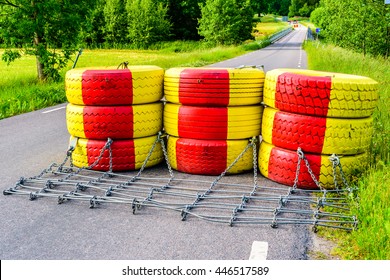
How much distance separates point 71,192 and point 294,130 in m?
2.50

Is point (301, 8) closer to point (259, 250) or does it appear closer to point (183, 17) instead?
point (183, 17)

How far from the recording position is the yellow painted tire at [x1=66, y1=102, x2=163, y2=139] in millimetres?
5426

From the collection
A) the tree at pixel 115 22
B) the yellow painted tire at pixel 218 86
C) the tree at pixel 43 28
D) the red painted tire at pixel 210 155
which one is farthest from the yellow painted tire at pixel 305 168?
the tree at pixel 115 22

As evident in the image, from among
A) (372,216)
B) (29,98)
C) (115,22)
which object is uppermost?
(372,216)

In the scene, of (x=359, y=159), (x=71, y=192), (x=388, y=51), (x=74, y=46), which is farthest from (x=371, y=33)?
(x=71, y=192)

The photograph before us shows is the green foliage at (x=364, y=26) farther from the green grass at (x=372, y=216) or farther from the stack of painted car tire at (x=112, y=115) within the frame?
the stack of painted car tire at (x=112, y=115)

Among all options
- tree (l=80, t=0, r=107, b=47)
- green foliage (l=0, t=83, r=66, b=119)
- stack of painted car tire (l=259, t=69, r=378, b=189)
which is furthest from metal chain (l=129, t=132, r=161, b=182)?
tree (l=80, t=0, r=107, b=47)

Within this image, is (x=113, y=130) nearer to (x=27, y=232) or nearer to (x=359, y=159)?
(x=27, y=232)

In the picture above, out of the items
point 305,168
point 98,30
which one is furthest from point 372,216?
point 98,30

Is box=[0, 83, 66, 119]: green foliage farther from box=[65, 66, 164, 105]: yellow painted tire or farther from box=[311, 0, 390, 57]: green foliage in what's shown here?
box=[311, 0, 390, 57]: green foliage

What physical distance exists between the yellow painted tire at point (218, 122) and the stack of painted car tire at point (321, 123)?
0.42 meters

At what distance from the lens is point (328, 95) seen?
474cm

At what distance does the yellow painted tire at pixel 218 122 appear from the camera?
532cm

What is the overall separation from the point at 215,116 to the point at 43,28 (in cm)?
1046
